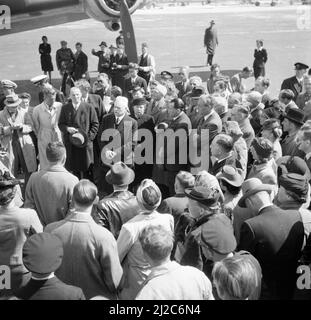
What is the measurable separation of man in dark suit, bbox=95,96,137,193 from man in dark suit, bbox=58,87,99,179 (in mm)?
267

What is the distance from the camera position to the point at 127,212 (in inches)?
160

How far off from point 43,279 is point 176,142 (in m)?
3.52

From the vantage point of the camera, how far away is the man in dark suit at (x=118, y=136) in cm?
622

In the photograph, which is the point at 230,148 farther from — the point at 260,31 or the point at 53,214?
the point at 260,31

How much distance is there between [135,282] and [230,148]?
2.02m

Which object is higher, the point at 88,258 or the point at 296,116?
the point at 296,116

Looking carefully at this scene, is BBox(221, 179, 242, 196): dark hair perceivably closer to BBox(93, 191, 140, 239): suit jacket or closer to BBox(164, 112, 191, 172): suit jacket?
BBox(93, 191, 140, 239): suit jacket

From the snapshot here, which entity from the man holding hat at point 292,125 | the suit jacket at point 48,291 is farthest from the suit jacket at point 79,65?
the suit jacket at point 48,291

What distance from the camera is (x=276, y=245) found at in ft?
11.6

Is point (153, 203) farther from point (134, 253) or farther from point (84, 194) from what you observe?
point (84, 194)

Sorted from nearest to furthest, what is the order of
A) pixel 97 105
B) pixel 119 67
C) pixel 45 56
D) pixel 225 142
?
pixel 225 142 → pixel 97 105 → pixel 119 67 → pixel 45 56

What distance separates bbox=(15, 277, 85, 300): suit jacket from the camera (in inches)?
108

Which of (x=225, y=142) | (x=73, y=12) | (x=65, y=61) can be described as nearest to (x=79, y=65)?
(x=65, y=61)

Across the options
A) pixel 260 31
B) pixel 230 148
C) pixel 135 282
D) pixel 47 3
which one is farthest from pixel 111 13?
pixel 260 31
